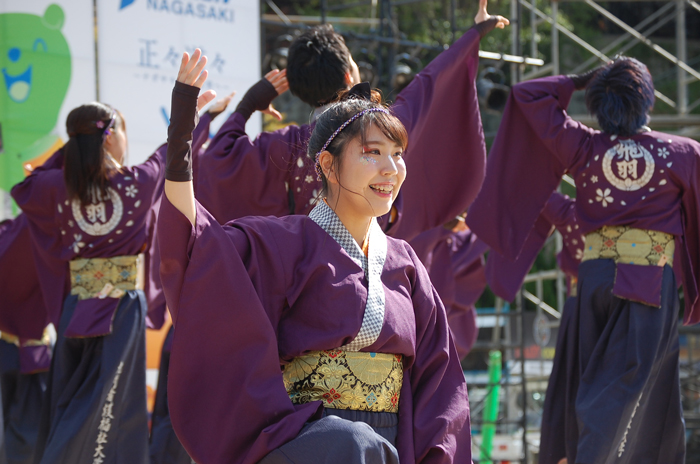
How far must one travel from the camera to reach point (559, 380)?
3.29 metres

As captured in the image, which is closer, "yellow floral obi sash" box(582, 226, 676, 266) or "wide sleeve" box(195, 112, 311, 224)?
"wide sleeve" box(195, 112, 311, 224)

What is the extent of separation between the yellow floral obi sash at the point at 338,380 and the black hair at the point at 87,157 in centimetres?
181

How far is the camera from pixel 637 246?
3.09 m

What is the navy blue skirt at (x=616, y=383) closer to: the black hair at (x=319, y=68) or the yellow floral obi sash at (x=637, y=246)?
the yellow floral obi sash at (x=637, y=246)

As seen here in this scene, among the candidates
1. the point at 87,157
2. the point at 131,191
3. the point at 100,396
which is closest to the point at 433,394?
the point at 100,396

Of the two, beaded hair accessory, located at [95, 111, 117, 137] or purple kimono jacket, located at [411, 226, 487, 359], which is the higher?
beaded hair accessory, located at [95, 111, 117, 137]

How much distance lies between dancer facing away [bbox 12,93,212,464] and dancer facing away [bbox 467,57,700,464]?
67.7 inches

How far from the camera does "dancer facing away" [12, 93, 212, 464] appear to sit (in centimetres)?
323

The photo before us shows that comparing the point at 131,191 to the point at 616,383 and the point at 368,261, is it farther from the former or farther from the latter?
the point at 616,383

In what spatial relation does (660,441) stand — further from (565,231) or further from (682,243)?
(565,231)

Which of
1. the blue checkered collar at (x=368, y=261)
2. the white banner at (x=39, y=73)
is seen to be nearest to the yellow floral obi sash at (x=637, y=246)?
the blue checkered collar at (x=368, y=261)

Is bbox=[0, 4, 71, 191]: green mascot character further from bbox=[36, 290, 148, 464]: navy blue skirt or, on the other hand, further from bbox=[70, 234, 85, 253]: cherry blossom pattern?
bbox=[36, 290, 148, 464]: navy blue skirt

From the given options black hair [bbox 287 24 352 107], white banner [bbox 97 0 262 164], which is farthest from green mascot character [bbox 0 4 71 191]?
black hair [bbox 287 24 352 107]

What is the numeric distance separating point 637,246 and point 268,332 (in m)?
1.88
